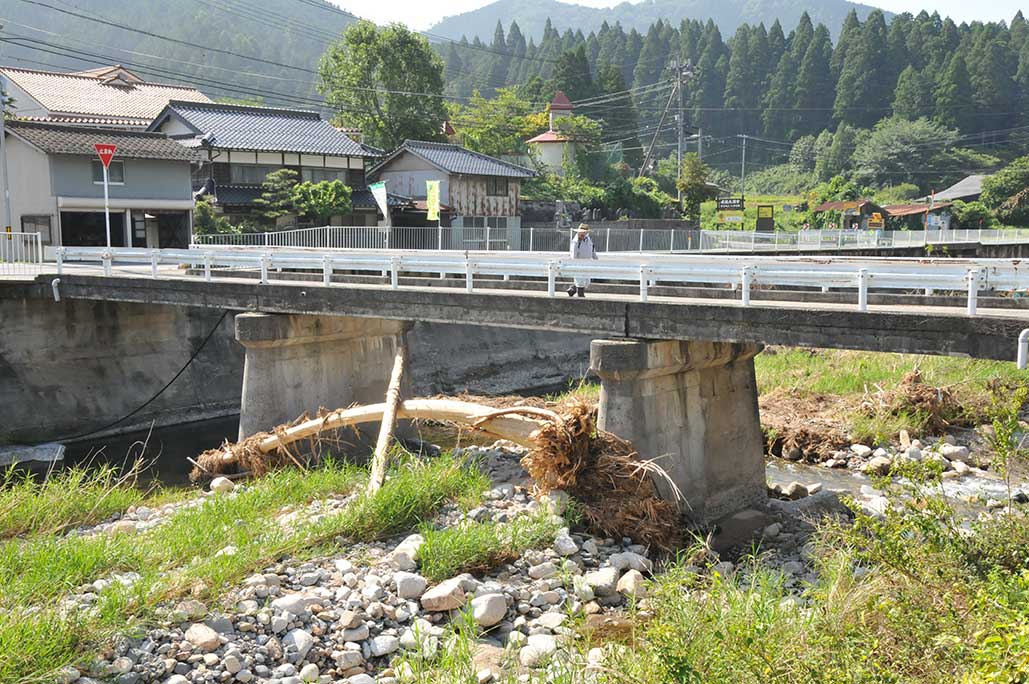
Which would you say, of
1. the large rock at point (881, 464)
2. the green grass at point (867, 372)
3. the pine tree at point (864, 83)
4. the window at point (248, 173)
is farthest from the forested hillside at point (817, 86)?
the large rock at point (881, 464)

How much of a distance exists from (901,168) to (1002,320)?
3783 inches

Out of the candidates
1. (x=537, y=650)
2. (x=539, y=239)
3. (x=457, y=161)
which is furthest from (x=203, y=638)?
(x=457, y=161)

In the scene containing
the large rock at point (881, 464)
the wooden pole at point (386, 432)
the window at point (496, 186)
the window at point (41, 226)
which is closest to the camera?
the wooden pole at point (386, 432)

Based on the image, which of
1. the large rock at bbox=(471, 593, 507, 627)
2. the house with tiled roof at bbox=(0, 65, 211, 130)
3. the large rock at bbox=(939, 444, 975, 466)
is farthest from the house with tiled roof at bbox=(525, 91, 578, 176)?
the large rock at bbox=(471, 593, 507, 627)

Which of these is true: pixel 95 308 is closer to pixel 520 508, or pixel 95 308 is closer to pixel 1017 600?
pixel 520 508

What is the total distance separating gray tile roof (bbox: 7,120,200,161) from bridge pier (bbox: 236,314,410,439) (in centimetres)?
1835

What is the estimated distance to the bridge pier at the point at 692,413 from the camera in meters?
15.1

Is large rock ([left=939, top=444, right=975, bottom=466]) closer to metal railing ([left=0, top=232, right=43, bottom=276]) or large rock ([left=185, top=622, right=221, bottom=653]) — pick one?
large rock ([left=185, top=622, right=221, bottom=653])

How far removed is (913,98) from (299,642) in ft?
410

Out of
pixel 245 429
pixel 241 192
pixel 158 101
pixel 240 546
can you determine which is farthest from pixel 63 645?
pixel 158 101

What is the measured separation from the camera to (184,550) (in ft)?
39.9

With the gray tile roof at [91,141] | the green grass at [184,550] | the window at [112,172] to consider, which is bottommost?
the green grass at [184,550]

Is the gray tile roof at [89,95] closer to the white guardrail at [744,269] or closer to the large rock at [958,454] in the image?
the white guardrail at [744,269]

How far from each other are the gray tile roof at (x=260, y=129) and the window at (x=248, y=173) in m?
1.10
